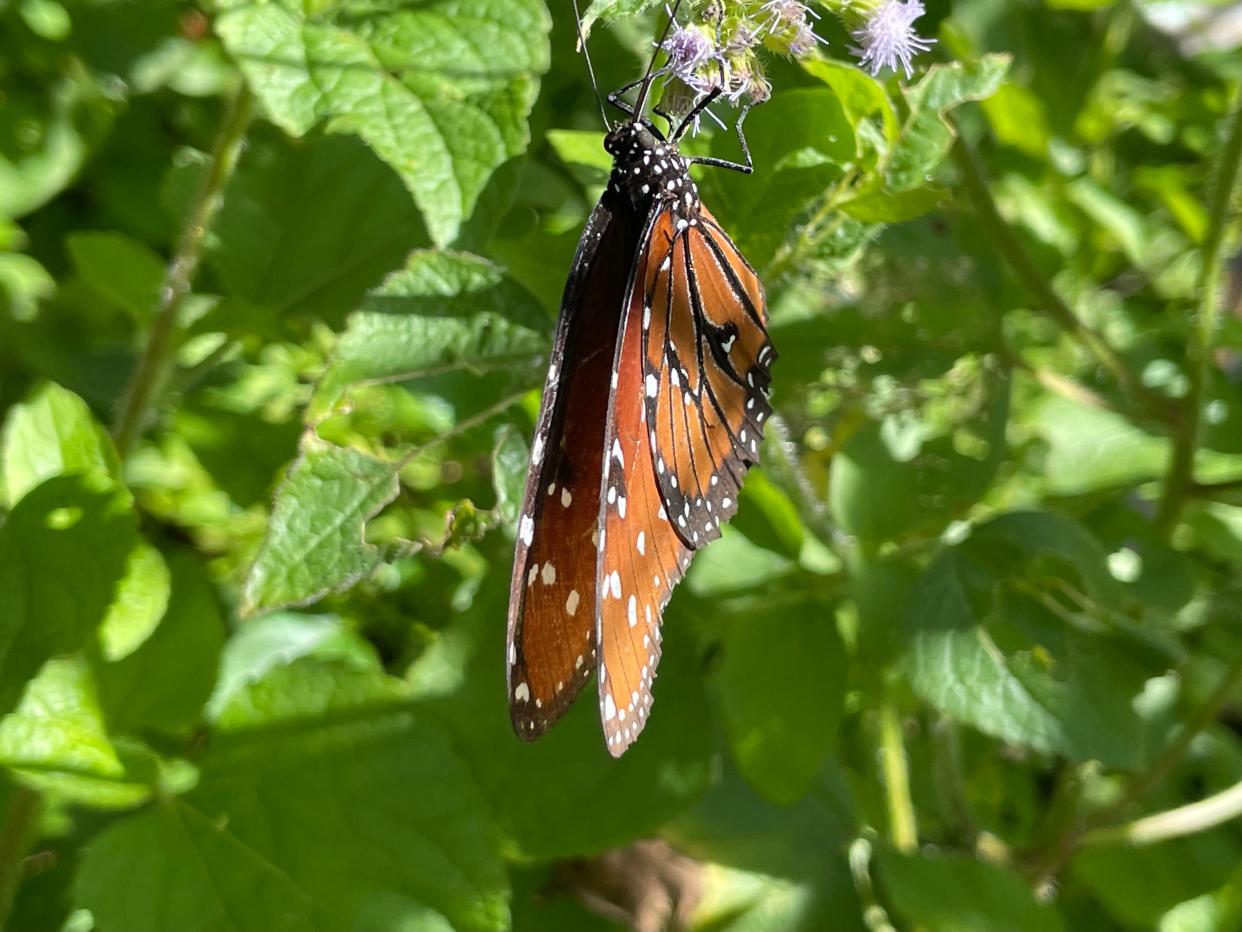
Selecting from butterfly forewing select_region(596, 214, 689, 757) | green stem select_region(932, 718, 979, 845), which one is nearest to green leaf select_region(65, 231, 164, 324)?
butterfly forewing select_region(596, 214, 689, 757)

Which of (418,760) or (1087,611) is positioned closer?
(418,760)

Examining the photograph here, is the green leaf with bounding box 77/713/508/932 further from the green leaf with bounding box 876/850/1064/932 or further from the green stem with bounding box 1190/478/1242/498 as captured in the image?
the green stem with bounding box 1190/478/1242/498

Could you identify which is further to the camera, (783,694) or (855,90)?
(783,694)

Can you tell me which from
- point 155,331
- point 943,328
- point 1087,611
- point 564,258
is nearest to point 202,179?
point 155,331

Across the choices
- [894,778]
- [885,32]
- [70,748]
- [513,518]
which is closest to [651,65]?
[885,32]

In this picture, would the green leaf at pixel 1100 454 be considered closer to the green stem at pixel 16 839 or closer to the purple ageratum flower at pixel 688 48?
the purple ageratum flower at pixel 688 48

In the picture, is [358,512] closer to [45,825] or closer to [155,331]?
[155,331]

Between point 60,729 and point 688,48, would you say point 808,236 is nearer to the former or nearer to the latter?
point 688,48
